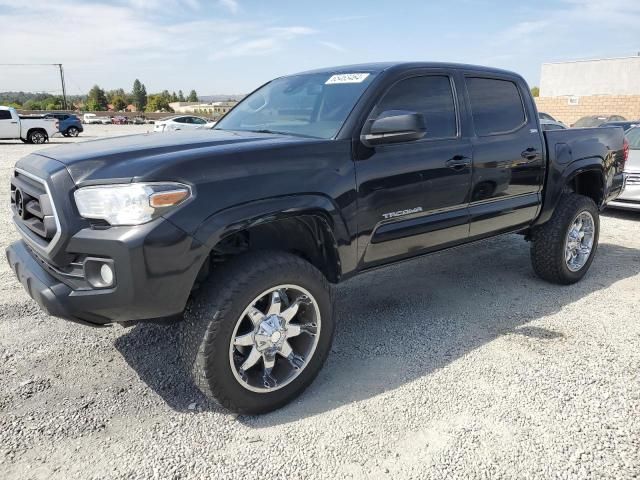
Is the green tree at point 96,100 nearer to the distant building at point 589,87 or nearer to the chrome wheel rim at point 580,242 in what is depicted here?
the distant building at point 589,87

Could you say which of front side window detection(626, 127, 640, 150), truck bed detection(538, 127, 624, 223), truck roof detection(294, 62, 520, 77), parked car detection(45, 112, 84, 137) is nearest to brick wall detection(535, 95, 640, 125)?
front side window detection(626, 127, 640, 150)

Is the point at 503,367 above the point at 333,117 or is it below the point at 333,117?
below

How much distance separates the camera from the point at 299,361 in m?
2.95

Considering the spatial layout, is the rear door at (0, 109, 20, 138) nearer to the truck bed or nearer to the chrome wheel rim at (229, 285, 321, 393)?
the truck bed

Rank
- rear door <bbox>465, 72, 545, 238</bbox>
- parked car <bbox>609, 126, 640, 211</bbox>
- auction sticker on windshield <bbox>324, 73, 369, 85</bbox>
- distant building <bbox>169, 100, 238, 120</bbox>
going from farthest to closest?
parked car <bbox>609, 126, 640, 211</bbox> < distant building <bbox>169, 100, 238, 120</bbox> < rear door <bbox>465, 72, 545, 238</bbox> < auction sticker on windshield <bbox>324, 73, 369, 85</bbox>

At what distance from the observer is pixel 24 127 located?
23391 mm

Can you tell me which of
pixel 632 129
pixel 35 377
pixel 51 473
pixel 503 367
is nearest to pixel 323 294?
pixel 503 367

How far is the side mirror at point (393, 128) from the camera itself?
2980 mm

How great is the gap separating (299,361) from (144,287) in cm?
104

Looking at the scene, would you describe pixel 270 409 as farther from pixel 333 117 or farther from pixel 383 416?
pixel 333 117

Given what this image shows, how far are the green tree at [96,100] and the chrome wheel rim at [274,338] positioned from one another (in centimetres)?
10316

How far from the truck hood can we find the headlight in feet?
0.19

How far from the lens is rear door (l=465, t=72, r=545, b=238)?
3.87 m

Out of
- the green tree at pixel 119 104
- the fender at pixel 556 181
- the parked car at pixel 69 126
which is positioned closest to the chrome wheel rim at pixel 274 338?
the fender at pixel 556 181
